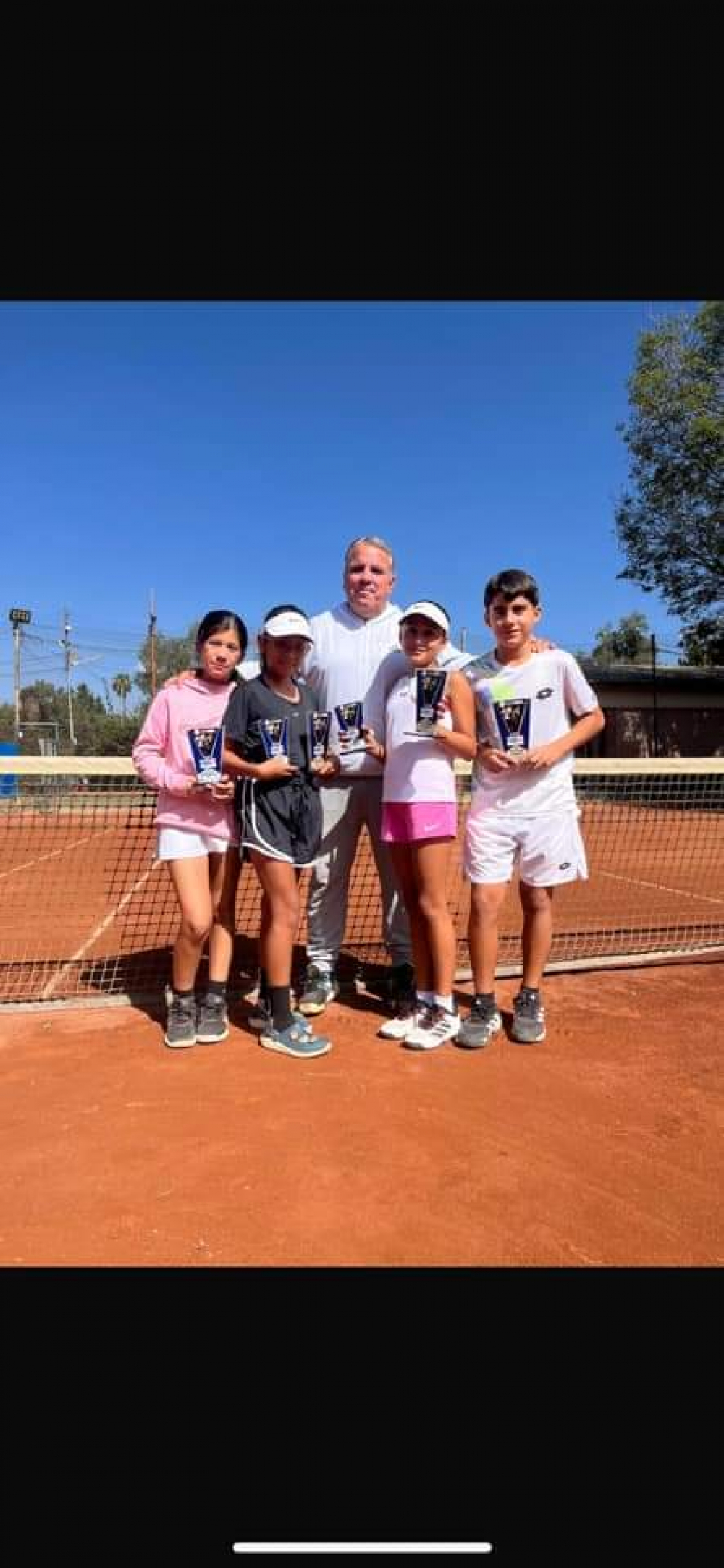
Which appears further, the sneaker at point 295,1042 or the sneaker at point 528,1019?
the sneaker at point 528,1019

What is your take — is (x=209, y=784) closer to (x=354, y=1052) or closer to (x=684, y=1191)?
(x=354, y=1052)

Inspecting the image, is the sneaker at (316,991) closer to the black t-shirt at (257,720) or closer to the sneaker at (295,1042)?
the sneaker at (295,1042)

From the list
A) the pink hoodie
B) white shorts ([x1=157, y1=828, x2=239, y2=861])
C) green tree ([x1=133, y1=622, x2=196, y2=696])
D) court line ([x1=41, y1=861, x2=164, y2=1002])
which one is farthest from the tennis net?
green tree ([x1=133, y1=622, x2=196, y2=696])

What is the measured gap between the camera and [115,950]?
20.1ft

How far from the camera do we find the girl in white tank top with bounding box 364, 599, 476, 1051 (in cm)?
361

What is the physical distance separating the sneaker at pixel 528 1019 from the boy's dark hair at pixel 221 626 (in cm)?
205

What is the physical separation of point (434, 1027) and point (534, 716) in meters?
1.44

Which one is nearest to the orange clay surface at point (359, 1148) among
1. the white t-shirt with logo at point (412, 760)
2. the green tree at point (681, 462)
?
the white t-shirt with logo at point (412, 760)

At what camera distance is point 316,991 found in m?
4.21

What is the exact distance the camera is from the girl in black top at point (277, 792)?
141 inches

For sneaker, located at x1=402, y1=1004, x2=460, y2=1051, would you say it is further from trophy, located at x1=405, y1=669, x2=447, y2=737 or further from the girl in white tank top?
trophy, located at x1=405, y1=669, x2=447, y2=737

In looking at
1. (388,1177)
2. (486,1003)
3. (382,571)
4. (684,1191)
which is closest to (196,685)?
(382,571)
